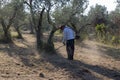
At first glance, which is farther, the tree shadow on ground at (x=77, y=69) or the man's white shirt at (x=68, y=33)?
the man's white shirt at (x=68, y=33)

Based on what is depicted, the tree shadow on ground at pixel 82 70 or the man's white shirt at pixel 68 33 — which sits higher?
the man's white shirt at pixel 68 33

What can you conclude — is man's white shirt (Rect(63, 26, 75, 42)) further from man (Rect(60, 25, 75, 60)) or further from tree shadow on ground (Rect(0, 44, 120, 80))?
tree shadow on ground (Rect(0, 44, 120, 80))

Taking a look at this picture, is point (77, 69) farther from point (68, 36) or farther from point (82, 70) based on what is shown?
point (68, 36)

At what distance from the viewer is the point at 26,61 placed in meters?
14.9

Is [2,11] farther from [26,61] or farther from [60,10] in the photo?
[26,61]

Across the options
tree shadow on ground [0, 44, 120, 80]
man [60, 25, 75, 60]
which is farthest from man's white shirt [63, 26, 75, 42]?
tree shadow on ground [0, 44, 120, 80]

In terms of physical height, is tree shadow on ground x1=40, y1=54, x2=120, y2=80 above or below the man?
below

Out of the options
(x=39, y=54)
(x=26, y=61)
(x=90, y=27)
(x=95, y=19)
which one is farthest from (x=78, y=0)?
(x=95, y=19)

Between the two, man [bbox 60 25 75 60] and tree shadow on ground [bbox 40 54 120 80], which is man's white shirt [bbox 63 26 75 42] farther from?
tree shadow on ground [bbox 40 54 120 80]

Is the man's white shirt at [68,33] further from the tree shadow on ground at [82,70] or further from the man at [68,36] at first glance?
the tree shadow on ground at [82,70]

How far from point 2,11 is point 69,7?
20.8 feet

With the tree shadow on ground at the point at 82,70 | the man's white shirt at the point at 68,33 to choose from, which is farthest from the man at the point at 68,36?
the tree shadow on ground at the point at 82,70

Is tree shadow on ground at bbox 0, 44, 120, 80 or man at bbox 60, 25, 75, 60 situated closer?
tree shadow on ground at bbox 0, 44, 120, 80

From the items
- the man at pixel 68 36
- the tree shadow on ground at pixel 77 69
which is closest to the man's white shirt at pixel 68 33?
the man at pixel 68 36
